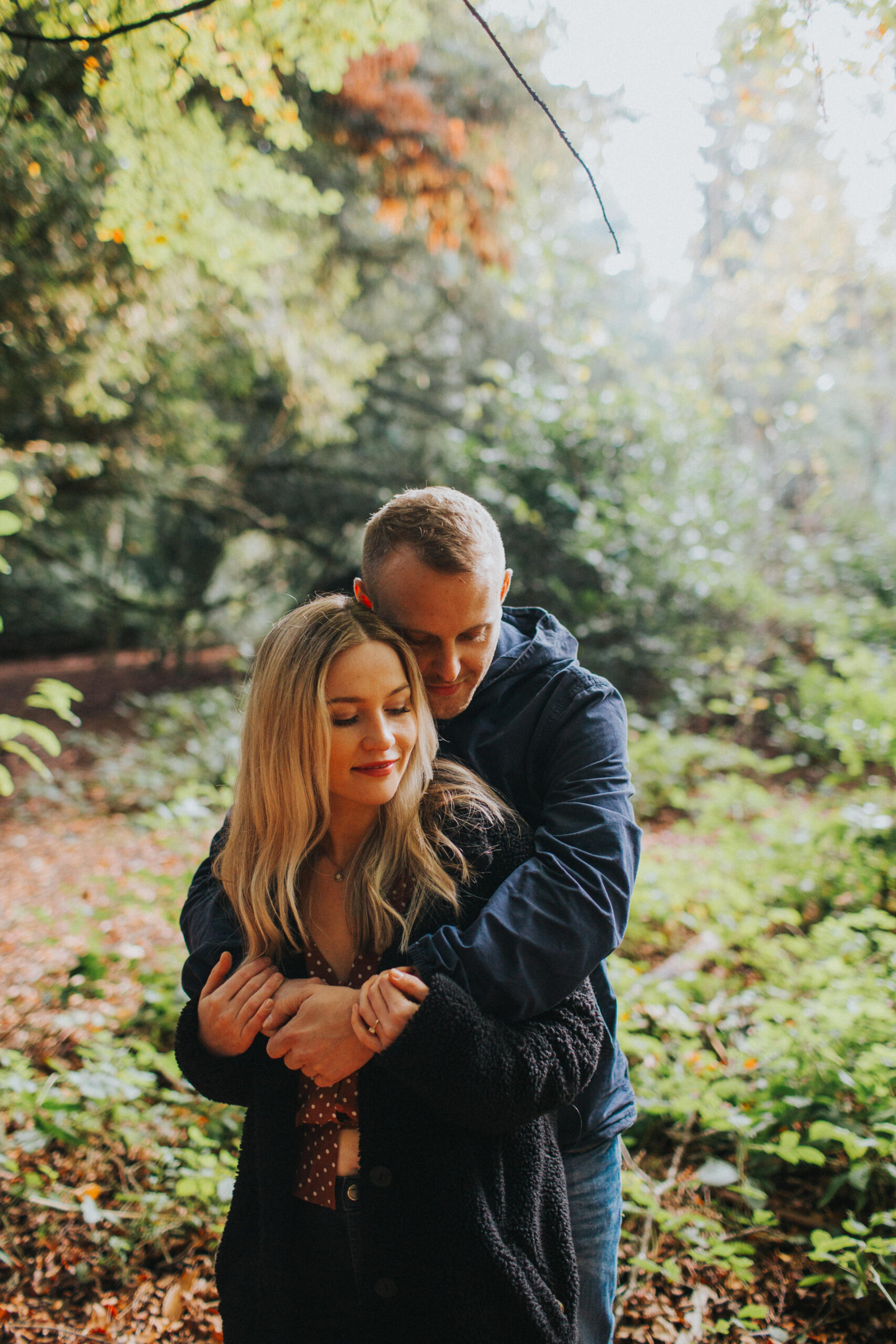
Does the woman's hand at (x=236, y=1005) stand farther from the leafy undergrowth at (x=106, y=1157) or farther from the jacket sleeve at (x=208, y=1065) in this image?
the leafy undergrowth at (x=106, y=1157)

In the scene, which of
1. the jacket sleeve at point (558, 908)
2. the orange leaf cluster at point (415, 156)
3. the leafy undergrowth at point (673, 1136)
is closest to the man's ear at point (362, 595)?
the jacket sleeve at point (558, 908)

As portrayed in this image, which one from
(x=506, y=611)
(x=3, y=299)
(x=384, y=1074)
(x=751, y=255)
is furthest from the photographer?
(x=751, y=255)

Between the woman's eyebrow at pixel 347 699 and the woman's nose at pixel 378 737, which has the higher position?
the woman's eyebrow at pixel 347 699

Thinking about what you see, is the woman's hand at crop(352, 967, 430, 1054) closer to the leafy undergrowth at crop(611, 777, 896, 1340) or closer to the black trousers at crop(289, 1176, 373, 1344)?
the black trousers at crop(289, 1176, 373, 1344)

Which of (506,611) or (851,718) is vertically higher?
(506,611)

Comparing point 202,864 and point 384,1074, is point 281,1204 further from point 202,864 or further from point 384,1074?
point 202,864

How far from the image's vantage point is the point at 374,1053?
1438 mm

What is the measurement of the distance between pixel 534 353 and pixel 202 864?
1079cm

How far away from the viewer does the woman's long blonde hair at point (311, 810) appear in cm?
159

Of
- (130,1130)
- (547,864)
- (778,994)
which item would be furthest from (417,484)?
(547,864)

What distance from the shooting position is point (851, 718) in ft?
18.1

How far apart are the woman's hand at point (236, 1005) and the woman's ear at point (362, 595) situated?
30.6 inches

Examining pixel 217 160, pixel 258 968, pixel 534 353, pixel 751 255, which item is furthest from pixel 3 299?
pixel 751 255

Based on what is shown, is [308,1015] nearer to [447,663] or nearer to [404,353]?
[447,663]
